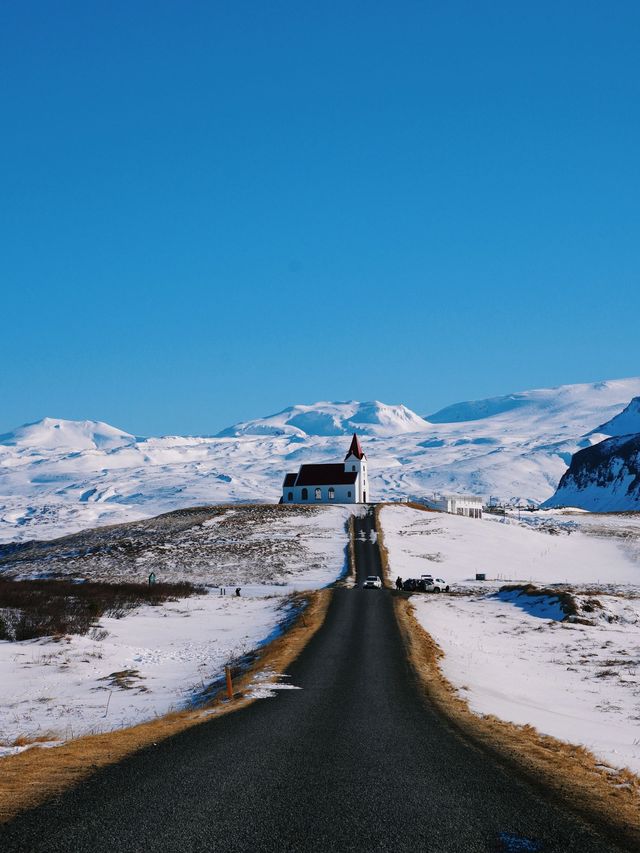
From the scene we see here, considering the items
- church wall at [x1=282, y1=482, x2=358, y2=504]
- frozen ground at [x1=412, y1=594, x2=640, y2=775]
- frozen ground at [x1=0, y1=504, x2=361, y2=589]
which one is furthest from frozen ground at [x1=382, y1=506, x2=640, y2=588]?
frozen ground at [x1=412, y1=594, x2=640, y2=775]

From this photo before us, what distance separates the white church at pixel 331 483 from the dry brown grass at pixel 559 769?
321 ft

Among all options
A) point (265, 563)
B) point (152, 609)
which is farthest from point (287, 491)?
point (152, 609)

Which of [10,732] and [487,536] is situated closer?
[10,732]

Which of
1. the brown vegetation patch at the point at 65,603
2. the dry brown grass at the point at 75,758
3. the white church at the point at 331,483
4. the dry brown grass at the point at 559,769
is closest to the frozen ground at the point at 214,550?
the brown vegetation patch at the point at 65,603

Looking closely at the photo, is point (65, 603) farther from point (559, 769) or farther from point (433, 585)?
point (559, 769)

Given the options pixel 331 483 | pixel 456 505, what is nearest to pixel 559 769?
pixel 331 483

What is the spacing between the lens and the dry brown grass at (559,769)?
1054 cm

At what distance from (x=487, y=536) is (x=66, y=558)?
51.5m

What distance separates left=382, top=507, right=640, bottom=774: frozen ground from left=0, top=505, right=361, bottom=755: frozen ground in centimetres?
841

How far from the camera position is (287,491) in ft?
422

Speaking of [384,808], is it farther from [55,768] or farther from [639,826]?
[55,768]

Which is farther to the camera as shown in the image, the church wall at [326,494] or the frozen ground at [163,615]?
the church wall at [326,494]

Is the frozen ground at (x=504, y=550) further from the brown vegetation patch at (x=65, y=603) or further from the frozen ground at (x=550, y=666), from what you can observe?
the brown vegetation patch at (x=65, y=603)

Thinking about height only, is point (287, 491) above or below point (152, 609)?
above
